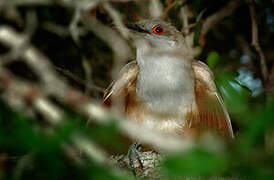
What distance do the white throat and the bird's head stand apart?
0.78 ft

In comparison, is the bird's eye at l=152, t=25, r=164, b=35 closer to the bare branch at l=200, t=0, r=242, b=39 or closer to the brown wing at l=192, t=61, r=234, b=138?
the brown wing at l=192, t=61, r=234, b=138

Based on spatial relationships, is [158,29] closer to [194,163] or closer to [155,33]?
[155,33]

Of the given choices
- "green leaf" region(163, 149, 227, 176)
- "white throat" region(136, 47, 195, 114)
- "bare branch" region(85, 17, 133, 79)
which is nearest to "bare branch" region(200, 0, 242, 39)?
"white throat" region(136, 47, 195, 114)

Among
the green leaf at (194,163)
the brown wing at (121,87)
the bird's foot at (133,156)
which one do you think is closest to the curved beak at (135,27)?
the brown wing at (121,87)

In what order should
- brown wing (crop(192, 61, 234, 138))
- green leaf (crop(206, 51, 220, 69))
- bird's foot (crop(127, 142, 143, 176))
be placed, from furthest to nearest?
green leaf (crop(206, 51, 220, 69)) → brown wing (crop(192, 61, 234, 138)) → bird's foot (crop(127, 142, 143, 176))

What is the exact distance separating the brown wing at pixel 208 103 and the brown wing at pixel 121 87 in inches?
31.5

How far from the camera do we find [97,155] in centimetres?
190

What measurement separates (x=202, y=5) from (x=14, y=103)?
384 centimetres

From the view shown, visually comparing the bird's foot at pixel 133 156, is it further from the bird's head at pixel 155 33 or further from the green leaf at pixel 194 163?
the green leaf at pixel 194 163

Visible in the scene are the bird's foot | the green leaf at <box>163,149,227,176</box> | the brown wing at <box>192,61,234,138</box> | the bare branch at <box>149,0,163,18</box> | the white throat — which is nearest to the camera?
the green leaf at <box>163,149,227,176</box>

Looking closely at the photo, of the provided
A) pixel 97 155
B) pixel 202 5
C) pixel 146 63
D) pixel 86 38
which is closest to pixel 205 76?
pixel 146 63

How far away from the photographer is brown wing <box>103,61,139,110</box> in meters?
4.65

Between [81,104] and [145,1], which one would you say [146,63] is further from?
[81,104]

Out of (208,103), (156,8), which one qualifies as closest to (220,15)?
(156,8)
